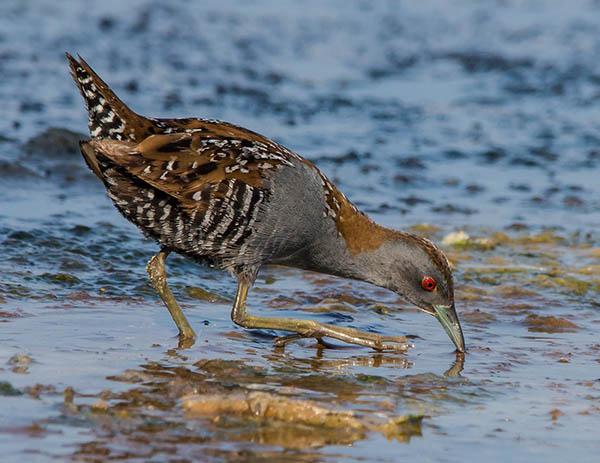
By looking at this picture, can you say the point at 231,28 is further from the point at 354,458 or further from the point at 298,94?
the point at 354,458

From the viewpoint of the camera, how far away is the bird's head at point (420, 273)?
714 cm

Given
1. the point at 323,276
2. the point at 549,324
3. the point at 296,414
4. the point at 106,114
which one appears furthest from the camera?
the point at 323,276

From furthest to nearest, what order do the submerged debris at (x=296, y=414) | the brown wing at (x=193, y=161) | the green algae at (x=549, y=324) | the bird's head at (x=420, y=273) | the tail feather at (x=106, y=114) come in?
the green algae at (x=549, y=324)
the bird's head at (x=420, y=273)
the tail feather at (x=106, y=114)
the brown wing at (x=193, y=161)
the submerged debris at (x=296, y=414)

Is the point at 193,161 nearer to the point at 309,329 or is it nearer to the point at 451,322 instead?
the point at 309,329

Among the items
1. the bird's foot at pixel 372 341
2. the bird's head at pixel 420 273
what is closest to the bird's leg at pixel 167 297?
the bird's foot at pixel 372 341

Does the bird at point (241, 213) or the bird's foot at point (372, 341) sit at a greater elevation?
the bird at point (241, 213)

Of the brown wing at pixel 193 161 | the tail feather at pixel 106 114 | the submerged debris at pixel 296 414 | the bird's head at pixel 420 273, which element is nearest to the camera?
the submerged debris at pixel 296 414

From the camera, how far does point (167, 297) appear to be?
7105mm

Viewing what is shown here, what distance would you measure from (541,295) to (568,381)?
6.67 feet

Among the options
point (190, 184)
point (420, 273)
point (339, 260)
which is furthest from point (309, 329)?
point (190, 184)

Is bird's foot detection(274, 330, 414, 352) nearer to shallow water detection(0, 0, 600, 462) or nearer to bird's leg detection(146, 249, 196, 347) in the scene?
shallow water detection(0, 0, 600, 462)

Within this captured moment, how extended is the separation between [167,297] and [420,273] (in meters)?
1.48

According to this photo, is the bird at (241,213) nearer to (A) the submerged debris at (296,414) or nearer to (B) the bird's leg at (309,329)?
(B) the bird's leg at (309,329)

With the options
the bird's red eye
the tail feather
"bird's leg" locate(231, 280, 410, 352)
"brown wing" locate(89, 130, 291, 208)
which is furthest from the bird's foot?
Answer: the tail feather
